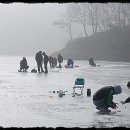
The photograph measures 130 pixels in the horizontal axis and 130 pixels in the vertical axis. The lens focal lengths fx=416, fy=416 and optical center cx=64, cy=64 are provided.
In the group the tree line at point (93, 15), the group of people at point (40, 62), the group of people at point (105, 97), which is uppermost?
the tree line at point (93, 15)

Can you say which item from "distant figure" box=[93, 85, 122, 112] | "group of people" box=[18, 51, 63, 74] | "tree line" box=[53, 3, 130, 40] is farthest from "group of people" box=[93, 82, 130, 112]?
"tree line" box=[53, 3, 130, 40]

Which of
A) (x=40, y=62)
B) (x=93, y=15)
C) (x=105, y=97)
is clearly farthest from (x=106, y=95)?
(x=93, y=15)

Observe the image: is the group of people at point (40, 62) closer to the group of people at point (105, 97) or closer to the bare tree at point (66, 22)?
the group of people at point (105, 97)

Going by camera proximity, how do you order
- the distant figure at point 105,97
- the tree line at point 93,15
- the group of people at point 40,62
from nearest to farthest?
the distant figure at point 105,97 < the group of people at point 40,62 < the tree line at point 93,15

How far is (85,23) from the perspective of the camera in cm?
11531

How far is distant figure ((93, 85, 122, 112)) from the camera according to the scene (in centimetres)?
1231

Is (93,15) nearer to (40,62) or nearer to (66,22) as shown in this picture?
(66,22)

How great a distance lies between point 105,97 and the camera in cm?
1250

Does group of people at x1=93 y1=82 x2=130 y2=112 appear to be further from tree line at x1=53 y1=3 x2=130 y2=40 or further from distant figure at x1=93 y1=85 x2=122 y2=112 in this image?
tree line at x1=53 y1=3 x2=130 y2=40

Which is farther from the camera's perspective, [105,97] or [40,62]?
[40,62]

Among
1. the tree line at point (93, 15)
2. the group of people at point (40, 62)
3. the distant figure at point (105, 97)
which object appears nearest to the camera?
the distant figure at point (105, 97)

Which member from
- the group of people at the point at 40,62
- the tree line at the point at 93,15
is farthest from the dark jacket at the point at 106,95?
the tree line at the point at 93,15

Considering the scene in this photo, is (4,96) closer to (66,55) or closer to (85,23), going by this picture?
(66,55)

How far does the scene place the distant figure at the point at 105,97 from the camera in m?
12.3
